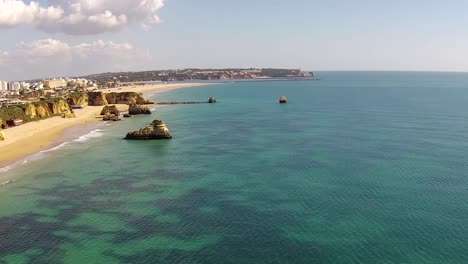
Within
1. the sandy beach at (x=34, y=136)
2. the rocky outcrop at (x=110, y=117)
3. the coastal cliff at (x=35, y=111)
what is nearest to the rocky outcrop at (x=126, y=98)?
the coastal cliff at (x=35, y=111)

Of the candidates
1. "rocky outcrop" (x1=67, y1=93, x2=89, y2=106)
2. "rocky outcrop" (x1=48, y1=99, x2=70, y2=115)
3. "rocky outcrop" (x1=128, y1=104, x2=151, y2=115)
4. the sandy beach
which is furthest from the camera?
"rocky outcrop" (x1=67, y1=93, x2=89, y2=106)

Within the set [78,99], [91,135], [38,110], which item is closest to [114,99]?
[78,99]

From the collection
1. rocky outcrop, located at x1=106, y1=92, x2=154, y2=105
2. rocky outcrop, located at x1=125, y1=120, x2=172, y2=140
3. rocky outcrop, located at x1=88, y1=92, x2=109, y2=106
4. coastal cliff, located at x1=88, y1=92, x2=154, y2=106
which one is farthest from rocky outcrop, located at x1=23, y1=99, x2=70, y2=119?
rocky outcrop, located at x1=125, y1=120, x2=172, y2=140

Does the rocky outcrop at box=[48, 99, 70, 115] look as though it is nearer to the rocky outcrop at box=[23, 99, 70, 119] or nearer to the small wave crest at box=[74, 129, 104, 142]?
the rocky outcrop at box=[23, 99, 70, 119]

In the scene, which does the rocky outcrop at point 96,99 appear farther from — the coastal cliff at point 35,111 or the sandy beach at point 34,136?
the sandy beach at point 34,136

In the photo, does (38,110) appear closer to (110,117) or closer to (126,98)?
(110,117)

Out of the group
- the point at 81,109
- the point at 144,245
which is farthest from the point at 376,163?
the point at 81,109

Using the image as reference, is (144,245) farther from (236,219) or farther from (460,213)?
(460,213)
